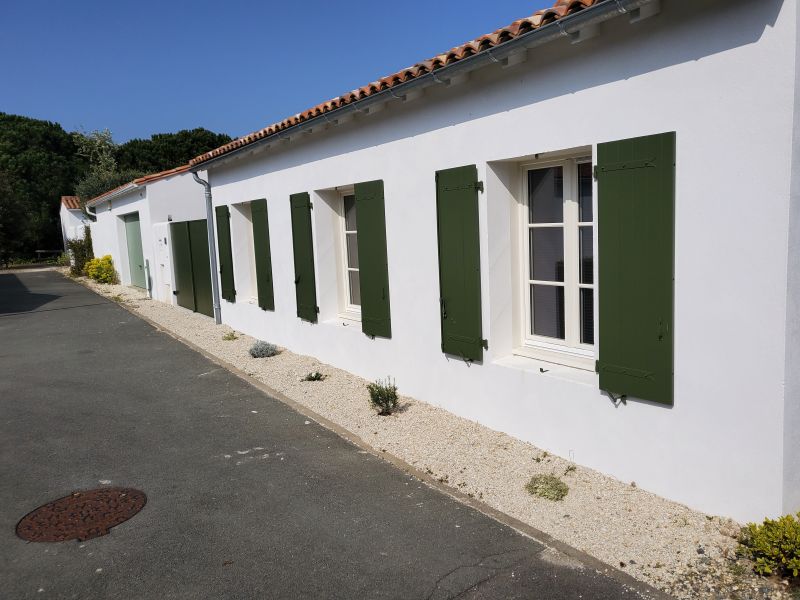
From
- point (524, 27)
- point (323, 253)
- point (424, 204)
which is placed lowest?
point (323, 253)

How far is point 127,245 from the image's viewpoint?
67.9 ft

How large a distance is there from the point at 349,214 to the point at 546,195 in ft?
11.7

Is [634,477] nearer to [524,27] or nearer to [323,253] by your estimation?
[524,27]

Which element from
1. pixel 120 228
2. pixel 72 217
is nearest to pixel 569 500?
pixel 120 228

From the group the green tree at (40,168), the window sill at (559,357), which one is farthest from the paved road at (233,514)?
the green tree at (40,168)

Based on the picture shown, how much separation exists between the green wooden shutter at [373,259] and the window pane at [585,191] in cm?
253

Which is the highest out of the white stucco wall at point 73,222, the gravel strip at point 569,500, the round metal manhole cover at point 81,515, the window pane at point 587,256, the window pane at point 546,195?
the white stucco wall at point 73,222

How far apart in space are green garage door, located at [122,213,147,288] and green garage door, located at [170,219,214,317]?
4.76 m

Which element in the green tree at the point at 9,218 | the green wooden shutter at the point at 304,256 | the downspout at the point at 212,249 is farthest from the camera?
the green tree at the point at 9,218

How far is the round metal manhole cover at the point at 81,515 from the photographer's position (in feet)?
13.1

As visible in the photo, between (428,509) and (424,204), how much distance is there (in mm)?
3056

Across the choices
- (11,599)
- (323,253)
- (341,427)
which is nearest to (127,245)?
(323,253)

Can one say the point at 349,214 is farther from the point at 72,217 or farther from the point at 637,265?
the point at 72,217

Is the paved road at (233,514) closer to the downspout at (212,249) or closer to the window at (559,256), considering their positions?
the window at (559,256)
